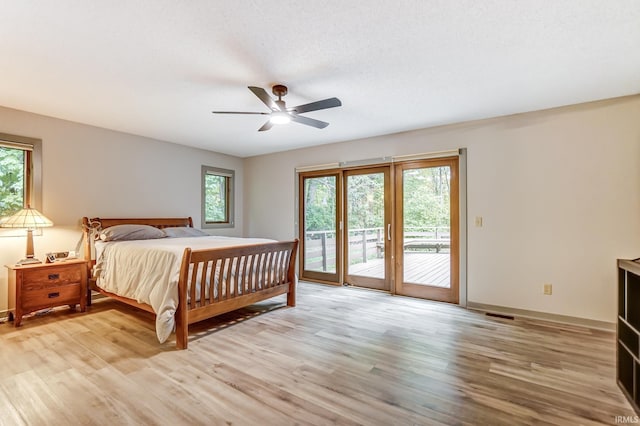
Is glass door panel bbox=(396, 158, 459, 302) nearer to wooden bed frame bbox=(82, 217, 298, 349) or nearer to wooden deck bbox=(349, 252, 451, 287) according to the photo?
wooden deck bbox=(349, 252, 451, 287)

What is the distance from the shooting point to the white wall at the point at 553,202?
3.08 metres

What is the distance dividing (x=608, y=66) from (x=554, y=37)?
33.7 inches

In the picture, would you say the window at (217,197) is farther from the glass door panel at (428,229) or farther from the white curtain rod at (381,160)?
the glass door panel at (428,229)

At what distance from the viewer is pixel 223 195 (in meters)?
6.09

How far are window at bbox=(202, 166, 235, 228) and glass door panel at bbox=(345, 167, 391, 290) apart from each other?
2.57m

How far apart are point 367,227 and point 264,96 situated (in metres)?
2.90

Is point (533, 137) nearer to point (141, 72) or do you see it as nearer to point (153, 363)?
point (141, 72)

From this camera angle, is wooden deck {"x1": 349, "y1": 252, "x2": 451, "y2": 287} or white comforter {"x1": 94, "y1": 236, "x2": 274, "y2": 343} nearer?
white comforter {"x1": 94, "y1": 236, "x2": 274, "y2": 343}

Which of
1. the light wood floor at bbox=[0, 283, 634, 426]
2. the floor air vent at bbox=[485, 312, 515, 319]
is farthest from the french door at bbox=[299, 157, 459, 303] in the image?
the light wood floor at bbox=[0, 283, 634, 426]

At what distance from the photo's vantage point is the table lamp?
126 inches

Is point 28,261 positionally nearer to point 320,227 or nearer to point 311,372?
point 311,372

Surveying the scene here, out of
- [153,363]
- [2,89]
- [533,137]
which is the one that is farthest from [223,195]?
[533,137]

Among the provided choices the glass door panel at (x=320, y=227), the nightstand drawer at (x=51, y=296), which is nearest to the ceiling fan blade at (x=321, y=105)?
the glass door panel at (x=320, y=227)

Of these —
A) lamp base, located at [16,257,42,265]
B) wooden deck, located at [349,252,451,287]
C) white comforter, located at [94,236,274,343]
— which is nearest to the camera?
white comforter, located at [94,236,274,343]
